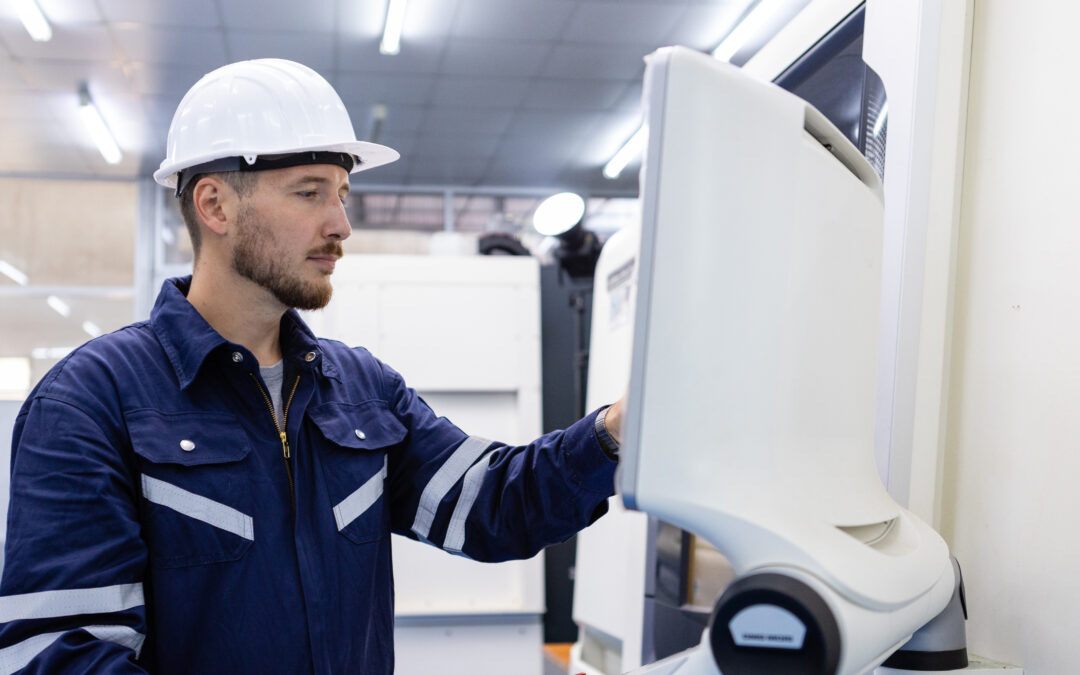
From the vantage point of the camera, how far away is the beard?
1.23 meters

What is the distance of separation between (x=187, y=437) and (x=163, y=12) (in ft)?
12.8

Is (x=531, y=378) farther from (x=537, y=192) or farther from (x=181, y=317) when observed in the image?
(x=537, y=192)

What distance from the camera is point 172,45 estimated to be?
4.69 metres

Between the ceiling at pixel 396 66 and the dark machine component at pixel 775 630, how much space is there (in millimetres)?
4164

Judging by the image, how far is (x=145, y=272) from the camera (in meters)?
6.64

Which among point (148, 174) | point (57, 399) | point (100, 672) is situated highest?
point (148, 174)

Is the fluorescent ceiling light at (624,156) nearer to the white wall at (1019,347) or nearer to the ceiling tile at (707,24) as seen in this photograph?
the ceiling tile at (707,24)

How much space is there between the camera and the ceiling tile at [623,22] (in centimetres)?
439

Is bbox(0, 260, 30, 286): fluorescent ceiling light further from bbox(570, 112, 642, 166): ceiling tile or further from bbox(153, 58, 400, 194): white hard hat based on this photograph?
bbox(153, 58, 400, 194): white hard hat

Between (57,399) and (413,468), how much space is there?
47 centimetres

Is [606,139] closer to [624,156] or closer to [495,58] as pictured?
[624,156]

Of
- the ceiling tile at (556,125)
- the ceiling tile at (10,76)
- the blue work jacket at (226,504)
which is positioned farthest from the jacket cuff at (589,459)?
the ceiling tile at (10,76)

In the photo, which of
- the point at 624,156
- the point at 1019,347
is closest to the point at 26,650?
the point at 1019,347

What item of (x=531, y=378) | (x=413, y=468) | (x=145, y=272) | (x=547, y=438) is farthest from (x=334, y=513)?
(x=145, y=272)
